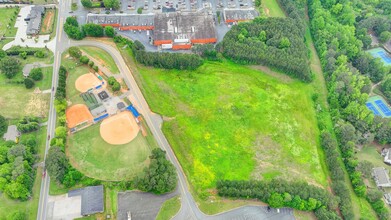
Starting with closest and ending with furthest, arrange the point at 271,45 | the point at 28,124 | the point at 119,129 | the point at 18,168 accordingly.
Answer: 1. the point at 18,168
2. the point at 28,124
3. the point at 119,129
4. the point at 271,45

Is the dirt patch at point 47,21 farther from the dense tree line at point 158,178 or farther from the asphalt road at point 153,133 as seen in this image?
the dense tree line at point 158,178

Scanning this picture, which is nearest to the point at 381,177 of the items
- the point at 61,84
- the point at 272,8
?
the point at 272,8

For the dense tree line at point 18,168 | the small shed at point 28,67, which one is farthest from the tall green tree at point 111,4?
the dense tree line at point 18,168

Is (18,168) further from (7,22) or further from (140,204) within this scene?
(7,22)

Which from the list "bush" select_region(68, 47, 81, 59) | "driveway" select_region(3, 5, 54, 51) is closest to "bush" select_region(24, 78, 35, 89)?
"bush" select_region(68, 47, 81, 59)

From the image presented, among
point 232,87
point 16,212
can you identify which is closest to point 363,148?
point 232,87

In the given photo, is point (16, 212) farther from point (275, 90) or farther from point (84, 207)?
point (275, 90)
